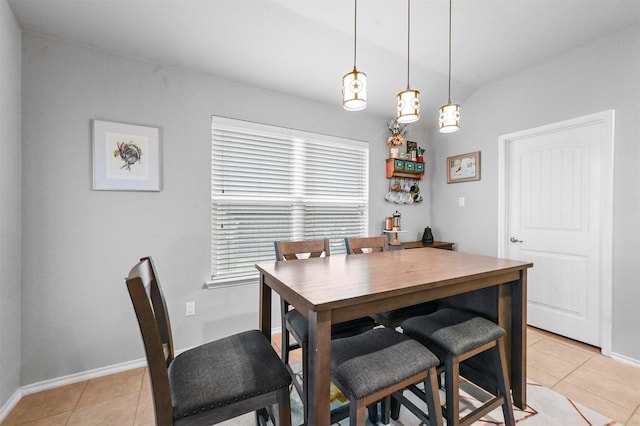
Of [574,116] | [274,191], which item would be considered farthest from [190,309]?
[574,116]

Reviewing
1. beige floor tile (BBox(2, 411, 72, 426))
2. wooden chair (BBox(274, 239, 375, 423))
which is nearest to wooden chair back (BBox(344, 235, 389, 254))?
wooden chair (BBox(274, 239, 375, 423))

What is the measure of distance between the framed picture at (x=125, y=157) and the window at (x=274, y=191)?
1.57ft

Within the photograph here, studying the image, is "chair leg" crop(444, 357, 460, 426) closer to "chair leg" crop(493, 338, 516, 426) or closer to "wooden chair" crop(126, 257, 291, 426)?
"chair leg" crop(493, 338, 516, 426)

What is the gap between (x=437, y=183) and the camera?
392 centimetres

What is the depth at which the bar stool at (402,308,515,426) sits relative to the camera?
1.34 metres

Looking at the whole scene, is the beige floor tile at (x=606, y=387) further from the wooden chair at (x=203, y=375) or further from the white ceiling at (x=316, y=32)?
the white ceiling at (x=316, y=32)

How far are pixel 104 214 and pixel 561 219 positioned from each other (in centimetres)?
401

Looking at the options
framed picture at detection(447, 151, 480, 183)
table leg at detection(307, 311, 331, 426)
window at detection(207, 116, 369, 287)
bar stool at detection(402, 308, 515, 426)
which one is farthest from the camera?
framed picture at detection(447, 151, 480, 183)

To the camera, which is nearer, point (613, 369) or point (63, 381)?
point (63, 381)

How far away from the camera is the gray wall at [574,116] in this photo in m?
2.25

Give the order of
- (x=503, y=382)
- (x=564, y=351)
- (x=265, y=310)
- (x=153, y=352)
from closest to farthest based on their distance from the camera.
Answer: (x=153, y=352) → (x=503, y=382) → (x=265, y=310) → (x=564, y=351)

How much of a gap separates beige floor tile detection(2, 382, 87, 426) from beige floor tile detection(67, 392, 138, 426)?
129mm

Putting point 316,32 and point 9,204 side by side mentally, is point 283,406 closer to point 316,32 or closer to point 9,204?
point 9,204

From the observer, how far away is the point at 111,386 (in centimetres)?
199
